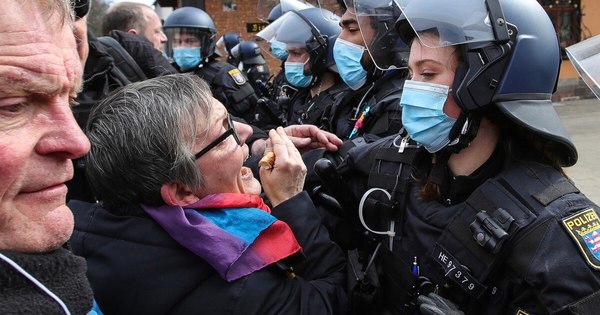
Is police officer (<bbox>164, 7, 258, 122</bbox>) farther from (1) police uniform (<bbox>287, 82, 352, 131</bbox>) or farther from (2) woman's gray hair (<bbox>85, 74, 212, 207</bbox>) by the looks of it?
(2) woman's gray hair (<bbox>85, 74, 212, 207</bbox>)

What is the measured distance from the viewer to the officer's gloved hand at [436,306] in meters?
1.45

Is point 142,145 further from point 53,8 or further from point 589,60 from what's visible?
point 589,60

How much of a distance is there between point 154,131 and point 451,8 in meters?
1.03

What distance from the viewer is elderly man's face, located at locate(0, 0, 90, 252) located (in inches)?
33.8

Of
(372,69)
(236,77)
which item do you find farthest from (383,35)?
(236,77)

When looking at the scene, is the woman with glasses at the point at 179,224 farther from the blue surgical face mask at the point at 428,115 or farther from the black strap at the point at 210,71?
the black strap at the point at 210,71

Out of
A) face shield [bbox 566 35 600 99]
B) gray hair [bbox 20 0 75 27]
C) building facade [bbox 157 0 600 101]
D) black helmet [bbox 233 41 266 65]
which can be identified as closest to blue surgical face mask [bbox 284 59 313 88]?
face shield [bbox 566 35 600 99]

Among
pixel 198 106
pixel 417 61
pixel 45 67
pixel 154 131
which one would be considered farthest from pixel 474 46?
pixel 45 67

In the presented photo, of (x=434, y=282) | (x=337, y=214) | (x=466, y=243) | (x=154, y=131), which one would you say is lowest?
(x=337, y=214)

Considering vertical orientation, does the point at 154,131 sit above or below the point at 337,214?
above

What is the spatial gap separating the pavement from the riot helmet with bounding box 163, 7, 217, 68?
3.73 m

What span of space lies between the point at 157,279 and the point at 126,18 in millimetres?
3391

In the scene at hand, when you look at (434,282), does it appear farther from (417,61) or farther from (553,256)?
(417,61)

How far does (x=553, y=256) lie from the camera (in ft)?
4.51
